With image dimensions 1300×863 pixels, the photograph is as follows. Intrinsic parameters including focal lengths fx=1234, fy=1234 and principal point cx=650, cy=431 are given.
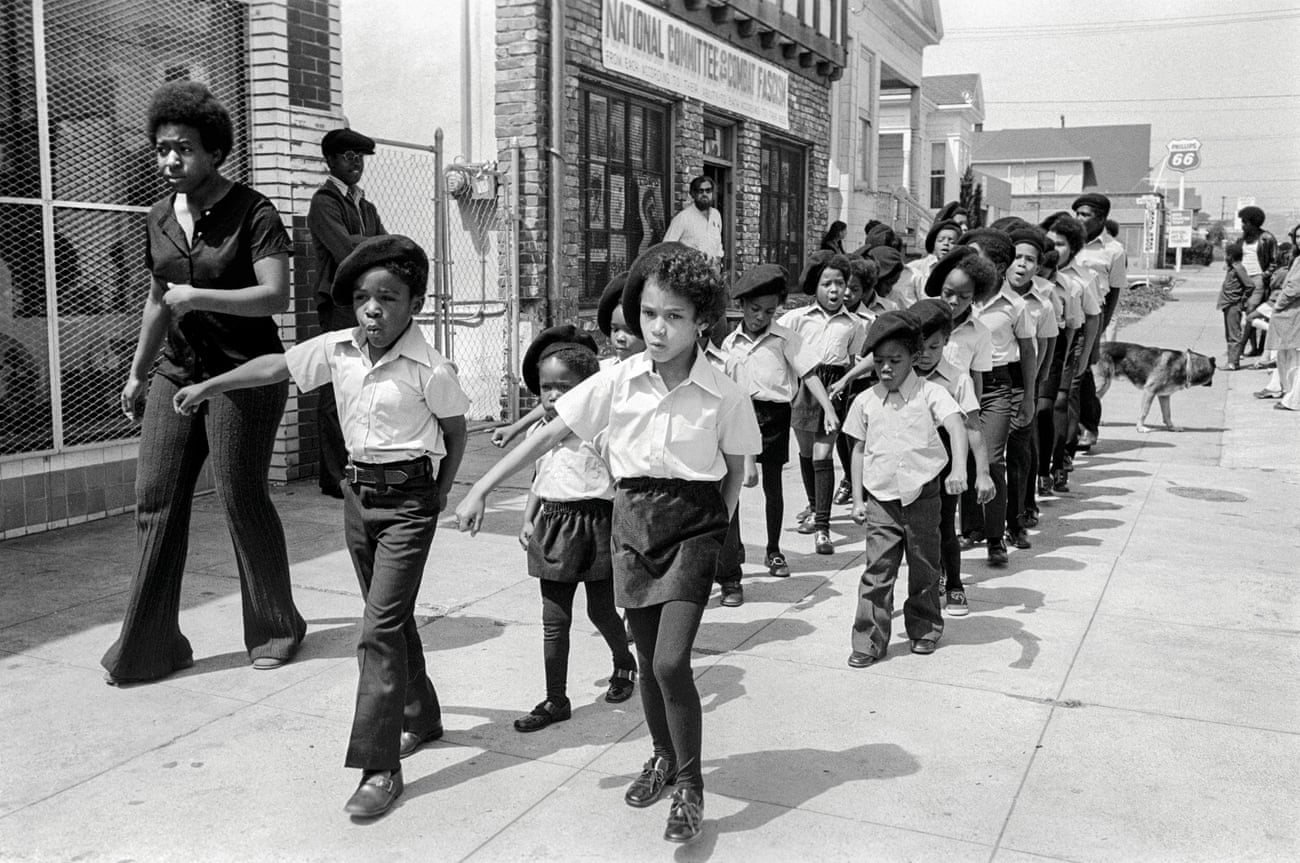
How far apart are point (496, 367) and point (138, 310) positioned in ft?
12.0

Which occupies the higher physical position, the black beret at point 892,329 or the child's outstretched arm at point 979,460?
the black beret at point 892,329

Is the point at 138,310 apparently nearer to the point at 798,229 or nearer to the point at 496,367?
the point at 496,367

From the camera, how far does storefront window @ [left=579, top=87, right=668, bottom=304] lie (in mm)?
11312

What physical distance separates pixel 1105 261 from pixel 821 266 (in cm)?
298

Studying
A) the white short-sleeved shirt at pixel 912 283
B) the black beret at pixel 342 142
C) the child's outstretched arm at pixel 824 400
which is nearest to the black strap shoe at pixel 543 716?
the child's outstretched arm at pixel 824 400

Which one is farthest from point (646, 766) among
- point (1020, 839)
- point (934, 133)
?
point (934, 133)

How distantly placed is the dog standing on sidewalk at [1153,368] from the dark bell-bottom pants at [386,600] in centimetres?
915

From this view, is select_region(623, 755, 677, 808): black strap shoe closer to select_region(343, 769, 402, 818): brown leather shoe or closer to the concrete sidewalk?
the concrete sidewalk

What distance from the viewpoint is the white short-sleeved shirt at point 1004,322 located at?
21.5 ft

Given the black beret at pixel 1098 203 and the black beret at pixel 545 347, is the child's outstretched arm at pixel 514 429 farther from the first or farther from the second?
the black beret at pixel 1098 203

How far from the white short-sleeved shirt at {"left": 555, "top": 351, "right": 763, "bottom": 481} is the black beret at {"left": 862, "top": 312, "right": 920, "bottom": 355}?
166cm

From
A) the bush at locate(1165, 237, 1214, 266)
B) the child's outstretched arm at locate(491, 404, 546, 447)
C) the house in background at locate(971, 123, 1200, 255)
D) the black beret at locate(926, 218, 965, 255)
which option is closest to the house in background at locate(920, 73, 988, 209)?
the black beret at locate(926, 218, 965, 255)

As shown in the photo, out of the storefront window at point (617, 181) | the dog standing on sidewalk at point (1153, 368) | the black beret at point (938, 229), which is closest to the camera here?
the black beret at point (938, 229)

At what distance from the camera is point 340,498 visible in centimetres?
766
